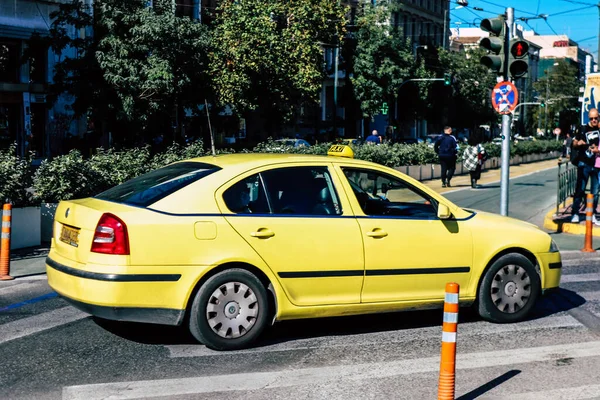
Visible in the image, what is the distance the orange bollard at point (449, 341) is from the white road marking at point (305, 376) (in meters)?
1.02

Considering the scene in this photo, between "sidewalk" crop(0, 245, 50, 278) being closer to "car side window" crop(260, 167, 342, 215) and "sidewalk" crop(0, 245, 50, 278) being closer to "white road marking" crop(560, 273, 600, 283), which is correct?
"car side window" crop(260, 167, 342, 215)

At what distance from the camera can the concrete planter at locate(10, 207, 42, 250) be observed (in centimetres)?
1168

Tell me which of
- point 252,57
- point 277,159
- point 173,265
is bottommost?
point 173,265

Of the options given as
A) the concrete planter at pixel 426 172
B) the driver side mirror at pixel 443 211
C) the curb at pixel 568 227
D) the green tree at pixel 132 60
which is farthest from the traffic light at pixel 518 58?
the concrete planter at pixel 426 172

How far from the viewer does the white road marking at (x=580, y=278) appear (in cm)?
973

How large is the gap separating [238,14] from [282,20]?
3.21 metres

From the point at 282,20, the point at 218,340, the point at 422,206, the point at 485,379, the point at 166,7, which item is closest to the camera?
the point at 485,379

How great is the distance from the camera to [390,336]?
6926mm

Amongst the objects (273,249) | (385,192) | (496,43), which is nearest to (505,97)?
(496,43)

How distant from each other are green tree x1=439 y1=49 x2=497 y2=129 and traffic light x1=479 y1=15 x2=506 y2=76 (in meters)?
54.1

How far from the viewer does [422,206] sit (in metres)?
7.23

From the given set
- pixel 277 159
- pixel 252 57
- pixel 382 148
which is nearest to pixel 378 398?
pixel 277 159

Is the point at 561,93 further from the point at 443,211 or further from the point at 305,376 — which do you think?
the point at 305,376

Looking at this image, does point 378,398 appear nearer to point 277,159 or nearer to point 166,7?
point 277,159
